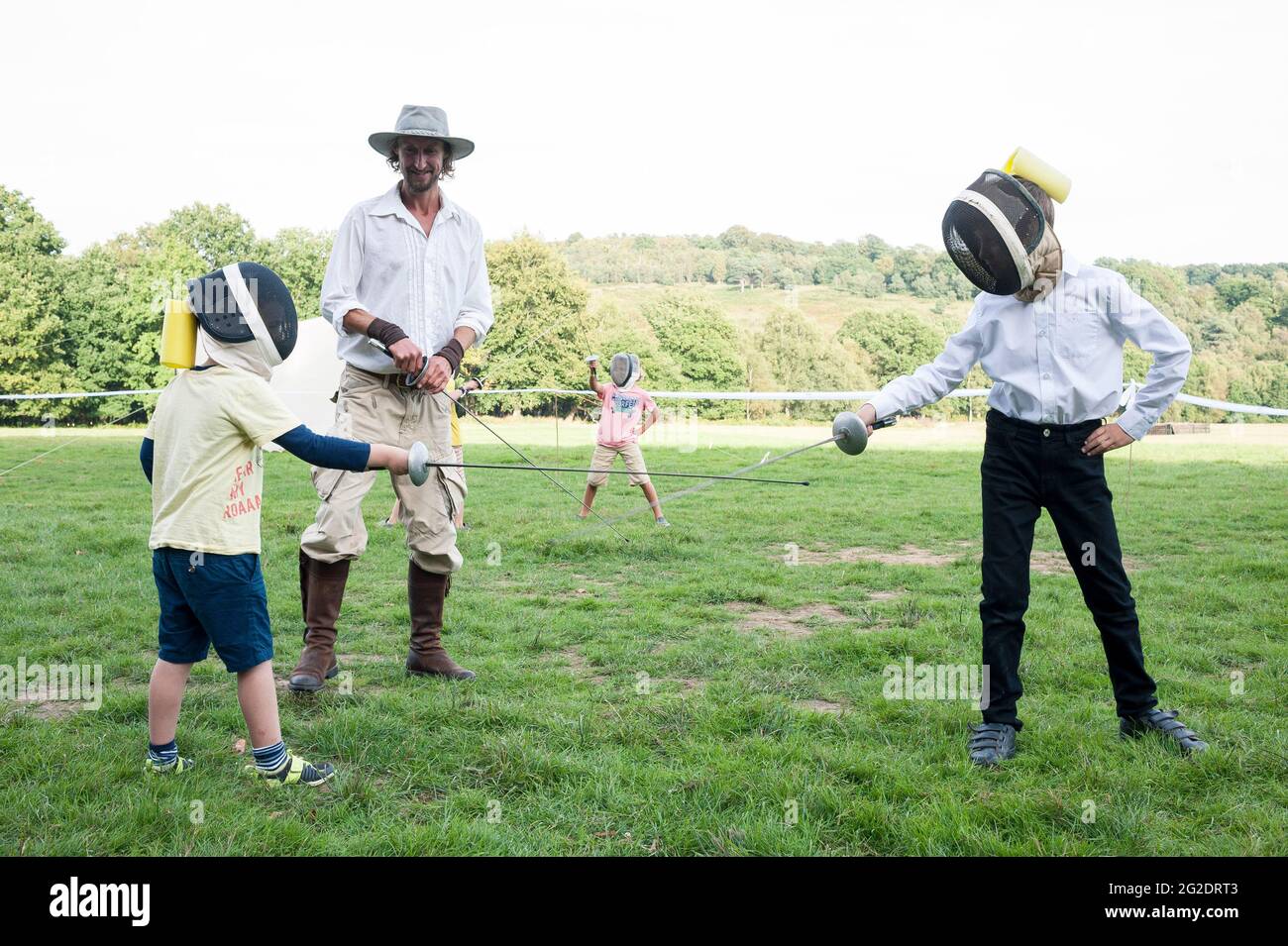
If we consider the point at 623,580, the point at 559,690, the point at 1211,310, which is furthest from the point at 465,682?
the point at 1211,310

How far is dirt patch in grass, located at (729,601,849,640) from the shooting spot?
5918 millimetres

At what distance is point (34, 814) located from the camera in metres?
3.14

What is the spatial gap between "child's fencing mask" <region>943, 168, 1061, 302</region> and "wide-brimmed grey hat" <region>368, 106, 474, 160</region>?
2.35 meters

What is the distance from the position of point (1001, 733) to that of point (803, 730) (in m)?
0.76

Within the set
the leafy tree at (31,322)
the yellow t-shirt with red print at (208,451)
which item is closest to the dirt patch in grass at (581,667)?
the yellow t-shirt with red print at (208,451)

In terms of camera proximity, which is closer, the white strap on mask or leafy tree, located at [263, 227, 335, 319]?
the white strap on mask

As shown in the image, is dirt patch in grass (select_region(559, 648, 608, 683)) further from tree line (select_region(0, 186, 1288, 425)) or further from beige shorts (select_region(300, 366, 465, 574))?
tree line (select_region(0, 186, 1288, 425))

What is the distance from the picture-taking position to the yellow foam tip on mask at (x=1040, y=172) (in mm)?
3760

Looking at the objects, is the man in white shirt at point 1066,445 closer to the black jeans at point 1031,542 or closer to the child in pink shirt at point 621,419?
the black jeans at point 1031,542

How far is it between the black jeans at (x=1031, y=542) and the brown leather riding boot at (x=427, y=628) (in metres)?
2.45

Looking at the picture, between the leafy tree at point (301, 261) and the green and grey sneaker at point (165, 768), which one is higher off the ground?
the leafy tree at point (301, 261)

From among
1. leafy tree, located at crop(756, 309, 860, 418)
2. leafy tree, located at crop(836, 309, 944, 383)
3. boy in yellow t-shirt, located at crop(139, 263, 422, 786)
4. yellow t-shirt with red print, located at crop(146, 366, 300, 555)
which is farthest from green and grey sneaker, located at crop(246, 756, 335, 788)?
leafy tree, located at crop(836, 309, 944, 383)
